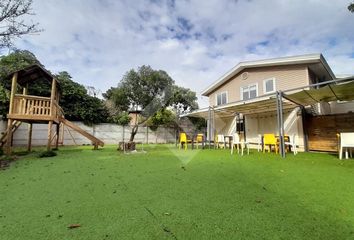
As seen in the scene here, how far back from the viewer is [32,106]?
32.4 ft

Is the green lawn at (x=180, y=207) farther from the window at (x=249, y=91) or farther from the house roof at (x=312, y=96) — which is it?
the window at (x=249, y=91)

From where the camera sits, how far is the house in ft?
31.0

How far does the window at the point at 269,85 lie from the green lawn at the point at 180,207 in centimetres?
879

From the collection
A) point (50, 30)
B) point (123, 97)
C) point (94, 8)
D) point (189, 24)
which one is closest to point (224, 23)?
point (189, 24)

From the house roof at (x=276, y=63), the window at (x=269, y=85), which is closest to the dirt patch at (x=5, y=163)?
the house roof at (x=276, y=63)

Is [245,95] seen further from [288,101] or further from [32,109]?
[32,109]

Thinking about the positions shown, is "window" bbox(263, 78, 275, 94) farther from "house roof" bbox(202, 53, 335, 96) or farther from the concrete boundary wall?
the concrete boundary wall

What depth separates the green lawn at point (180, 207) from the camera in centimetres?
213

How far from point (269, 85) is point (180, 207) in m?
12.2

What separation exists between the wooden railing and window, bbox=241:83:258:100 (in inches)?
481

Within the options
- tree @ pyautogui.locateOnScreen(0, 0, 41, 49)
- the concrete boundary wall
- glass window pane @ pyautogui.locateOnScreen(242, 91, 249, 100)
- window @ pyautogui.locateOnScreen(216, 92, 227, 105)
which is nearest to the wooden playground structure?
tree @ pyautogui.locateOnScreen(0, 0, 41, 49)

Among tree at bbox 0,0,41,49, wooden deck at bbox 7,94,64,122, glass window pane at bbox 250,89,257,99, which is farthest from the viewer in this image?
glass window pane at bbox 250,89,257,99

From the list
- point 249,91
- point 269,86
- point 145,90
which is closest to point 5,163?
point 249,91

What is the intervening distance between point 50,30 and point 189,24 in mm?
8152
